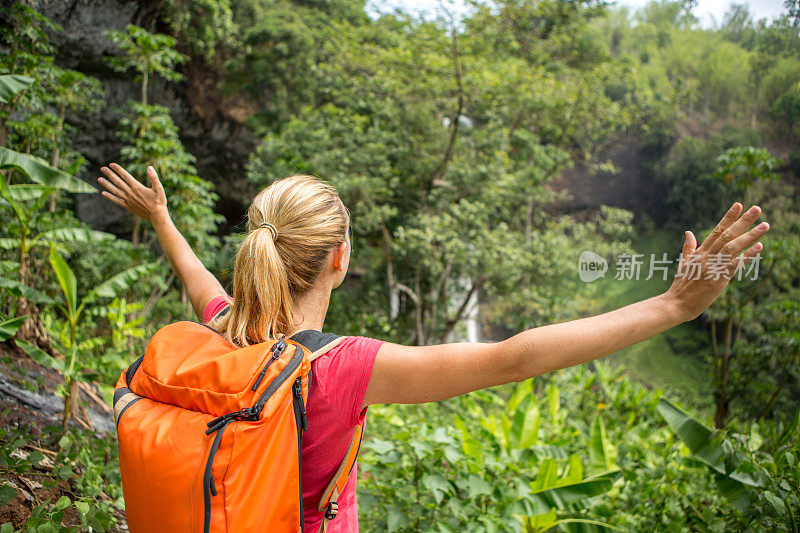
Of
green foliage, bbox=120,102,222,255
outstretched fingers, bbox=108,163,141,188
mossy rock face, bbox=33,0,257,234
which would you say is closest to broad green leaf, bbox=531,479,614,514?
outstretched fingers, bbox=108,163,141,188

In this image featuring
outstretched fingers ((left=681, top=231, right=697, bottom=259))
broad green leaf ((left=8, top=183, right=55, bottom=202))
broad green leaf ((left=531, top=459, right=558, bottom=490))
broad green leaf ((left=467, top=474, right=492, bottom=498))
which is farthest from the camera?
broad green leaf ((left=8, top=183, right=55, bottom=202))

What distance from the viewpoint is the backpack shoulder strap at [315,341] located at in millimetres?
945

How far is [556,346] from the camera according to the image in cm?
86

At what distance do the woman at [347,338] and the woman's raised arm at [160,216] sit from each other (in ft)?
1.11

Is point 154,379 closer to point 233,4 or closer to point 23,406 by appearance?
point 23,406

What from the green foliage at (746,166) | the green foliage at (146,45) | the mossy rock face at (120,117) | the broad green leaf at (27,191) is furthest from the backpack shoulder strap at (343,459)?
the mossy rock face at (120,117)

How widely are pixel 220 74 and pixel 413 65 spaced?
366 cm

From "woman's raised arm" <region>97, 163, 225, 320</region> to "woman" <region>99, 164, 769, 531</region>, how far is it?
0.34m

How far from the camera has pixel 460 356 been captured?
0.87m

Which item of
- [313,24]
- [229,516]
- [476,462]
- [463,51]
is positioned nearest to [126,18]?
[313,24]

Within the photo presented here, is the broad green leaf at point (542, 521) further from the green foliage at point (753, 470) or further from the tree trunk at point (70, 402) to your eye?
the tree trunk at point (70, 402)

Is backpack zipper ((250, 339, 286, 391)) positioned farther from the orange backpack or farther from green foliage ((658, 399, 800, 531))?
green foliage ((658, 399, 800, 531))

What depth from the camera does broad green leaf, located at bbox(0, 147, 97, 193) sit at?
7.13 ft

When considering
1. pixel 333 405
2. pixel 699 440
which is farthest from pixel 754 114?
pixel 333 405
